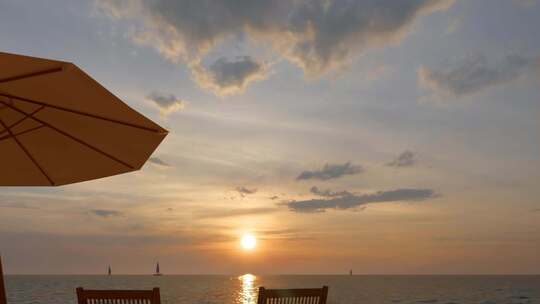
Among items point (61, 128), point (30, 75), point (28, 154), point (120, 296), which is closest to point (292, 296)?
point (120, 296)

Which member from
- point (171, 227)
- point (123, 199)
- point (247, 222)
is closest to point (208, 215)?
point (171, 227)

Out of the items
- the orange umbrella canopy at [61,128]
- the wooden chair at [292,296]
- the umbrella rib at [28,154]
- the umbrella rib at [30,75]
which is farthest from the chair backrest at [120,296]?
the umbrella rib at [30,75]

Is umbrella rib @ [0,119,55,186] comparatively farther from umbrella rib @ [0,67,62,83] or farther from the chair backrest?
umbrella rib @ [0,67,62,83]

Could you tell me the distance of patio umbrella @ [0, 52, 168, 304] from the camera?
3447mm

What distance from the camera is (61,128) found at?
4.75 meters

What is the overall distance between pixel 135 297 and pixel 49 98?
1.86 meters

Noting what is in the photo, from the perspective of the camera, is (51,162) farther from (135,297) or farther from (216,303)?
(216,303)

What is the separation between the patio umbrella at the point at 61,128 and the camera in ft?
11.3

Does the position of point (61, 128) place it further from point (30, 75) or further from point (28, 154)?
point (30, 75)

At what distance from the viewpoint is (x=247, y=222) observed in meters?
94.1

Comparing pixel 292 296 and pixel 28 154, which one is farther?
pixel 28 154

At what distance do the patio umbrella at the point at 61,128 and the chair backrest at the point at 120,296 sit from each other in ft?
3.36

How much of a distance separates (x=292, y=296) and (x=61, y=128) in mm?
2577

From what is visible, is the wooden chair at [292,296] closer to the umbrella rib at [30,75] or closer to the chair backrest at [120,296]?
the chair backrest at [120,296]
